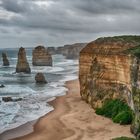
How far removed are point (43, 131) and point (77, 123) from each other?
14.8 feet

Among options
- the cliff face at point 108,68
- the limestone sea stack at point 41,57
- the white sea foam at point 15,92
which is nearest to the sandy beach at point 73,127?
the cliff face at point 108,68

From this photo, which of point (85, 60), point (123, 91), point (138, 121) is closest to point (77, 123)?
point (123, 91)

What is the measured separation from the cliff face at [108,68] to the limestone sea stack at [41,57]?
81051 mm

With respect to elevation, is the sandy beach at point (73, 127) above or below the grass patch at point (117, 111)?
below

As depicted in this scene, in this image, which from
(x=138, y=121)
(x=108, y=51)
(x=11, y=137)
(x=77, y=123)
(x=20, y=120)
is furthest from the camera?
(x=108, y=51)

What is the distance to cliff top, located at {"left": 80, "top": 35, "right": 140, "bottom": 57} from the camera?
45.9m

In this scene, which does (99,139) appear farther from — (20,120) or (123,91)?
(20,120)

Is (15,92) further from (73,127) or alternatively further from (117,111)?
(117,111)

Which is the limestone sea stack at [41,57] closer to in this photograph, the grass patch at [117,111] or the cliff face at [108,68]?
the cliff face at [108,68]

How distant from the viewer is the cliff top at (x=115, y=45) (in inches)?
1807

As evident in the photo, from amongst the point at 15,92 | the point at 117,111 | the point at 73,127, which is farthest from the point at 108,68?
the point at 15,92

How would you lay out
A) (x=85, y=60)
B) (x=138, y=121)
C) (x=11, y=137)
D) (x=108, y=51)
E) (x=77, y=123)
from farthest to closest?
(x=85, y=60) → (x=108, y=51) → (x=77, y=123) → (x=11, y=137) → (x=138, y=121)

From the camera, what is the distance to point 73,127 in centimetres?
4075

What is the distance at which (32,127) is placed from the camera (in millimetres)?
42406
